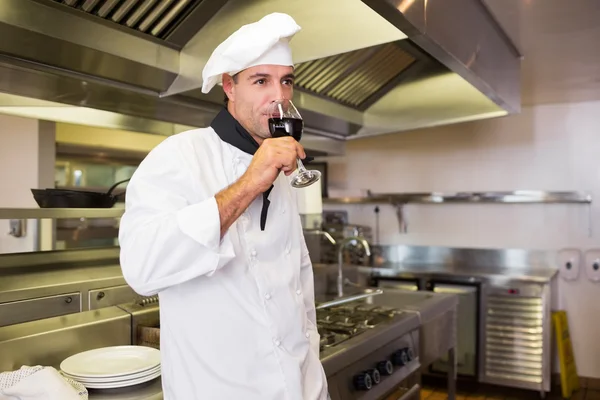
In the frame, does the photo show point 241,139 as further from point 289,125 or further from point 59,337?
point 59,337

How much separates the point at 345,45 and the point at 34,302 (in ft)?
6.50

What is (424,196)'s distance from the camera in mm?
5270

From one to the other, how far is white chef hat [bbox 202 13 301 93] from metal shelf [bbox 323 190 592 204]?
403cm

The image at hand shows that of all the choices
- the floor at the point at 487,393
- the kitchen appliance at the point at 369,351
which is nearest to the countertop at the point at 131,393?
the kitchen appliance at the point at 369,351

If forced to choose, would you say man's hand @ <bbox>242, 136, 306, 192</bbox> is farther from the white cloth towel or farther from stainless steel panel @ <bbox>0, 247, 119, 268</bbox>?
stainless steel panel @ <bbox>0, 247, 119, 268</bbox>

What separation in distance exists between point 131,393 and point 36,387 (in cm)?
34

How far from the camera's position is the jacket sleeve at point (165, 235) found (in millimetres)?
1152

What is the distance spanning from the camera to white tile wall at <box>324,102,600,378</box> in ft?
15.7

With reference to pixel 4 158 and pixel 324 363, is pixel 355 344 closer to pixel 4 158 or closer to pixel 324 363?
pixel 324 363

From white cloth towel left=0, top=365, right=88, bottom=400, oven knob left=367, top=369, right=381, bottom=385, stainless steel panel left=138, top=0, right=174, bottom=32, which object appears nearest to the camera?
white cloth towel left=0, top=365, right=88, bottom=400

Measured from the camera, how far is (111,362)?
69.3 inches

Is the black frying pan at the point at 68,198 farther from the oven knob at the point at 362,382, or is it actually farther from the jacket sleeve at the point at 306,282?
the oven knob at the point at 362,382

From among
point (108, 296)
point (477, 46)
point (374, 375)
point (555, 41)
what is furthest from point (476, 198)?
point (108, 296)

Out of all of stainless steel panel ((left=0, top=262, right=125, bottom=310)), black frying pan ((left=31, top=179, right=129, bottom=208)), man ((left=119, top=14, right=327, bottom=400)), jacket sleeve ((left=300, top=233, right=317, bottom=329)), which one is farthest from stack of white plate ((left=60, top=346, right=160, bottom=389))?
stainless steel panel ((left=0, top=262, right=125, bottom=310))
